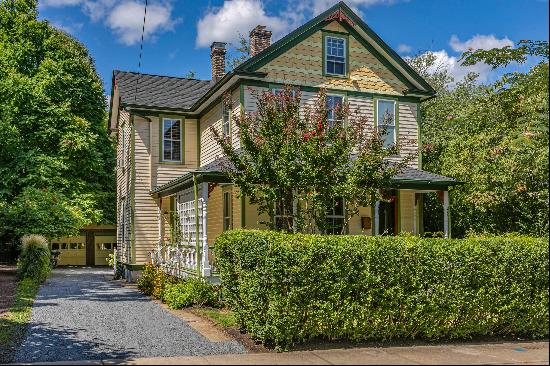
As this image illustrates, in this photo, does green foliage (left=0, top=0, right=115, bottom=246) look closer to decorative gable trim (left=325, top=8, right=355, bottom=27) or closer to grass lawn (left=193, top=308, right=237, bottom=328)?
grass lawn (left=193, top=308, right=237, bottom=328)

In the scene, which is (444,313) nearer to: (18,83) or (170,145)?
(170,145)

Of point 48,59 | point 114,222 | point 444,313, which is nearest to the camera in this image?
point 444,313

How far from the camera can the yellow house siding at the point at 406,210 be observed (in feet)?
66.5

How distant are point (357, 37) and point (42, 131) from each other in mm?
18215

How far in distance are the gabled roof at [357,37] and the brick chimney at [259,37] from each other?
2.70 m

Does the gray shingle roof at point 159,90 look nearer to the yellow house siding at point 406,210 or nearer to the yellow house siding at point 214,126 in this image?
the yellow house siding at point 214,126

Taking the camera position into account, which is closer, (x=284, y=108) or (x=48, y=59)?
(x=284, y=108)

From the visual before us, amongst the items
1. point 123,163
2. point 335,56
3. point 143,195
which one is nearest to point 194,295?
point 143,195

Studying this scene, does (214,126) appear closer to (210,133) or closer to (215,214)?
(210,133)

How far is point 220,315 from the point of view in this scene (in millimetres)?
12781

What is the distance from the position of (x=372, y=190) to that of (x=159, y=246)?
9.94 m

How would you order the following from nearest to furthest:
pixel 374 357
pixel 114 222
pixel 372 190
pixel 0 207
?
1. pixel 374 357
2. pixel 372 190
3. pixel 0 207
4. pixel 114 222

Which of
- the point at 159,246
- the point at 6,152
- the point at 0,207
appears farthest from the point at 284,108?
the point at 6,152

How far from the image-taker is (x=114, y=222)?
3709cm
